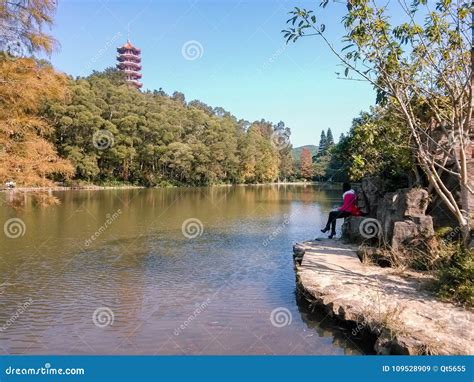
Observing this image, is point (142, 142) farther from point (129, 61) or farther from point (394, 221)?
point (394, 221)

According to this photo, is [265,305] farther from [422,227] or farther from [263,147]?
[263,147]

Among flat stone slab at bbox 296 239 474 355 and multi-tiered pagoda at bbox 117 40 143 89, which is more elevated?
multi-tiered pagoda at bbox 117 40 143 89

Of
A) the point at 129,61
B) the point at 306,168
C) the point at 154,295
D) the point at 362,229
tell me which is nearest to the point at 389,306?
the point at 154,295

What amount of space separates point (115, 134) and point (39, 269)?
131ft

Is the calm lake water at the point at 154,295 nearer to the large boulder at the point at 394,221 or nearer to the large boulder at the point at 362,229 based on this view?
Result: the large boulder at the point at 362,229

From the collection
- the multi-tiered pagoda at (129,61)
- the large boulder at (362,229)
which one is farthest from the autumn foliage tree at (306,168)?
the large boulder at (362,229)

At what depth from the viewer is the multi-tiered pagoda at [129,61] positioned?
84125mm

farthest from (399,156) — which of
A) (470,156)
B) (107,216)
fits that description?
(107,216)

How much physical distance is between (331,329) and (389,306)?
1.05m

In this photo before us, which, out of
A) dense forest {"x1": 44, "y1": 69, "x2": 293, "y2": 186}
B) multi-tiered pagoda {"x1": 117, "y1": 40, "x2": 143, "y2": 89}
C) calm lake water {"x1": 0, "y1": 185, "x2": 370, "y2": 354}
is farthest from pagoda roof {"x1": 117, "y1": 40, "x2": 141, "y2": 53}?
calm lake water {"x1": 0, "y1": 185, "x2": 370, "y2": 354}

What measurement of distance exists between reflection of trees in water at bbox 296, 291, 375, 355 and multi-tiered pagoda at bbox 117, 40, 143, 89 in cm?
8214

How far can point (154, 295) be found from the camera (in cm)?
830

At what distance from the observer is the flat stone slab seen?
16.0ft

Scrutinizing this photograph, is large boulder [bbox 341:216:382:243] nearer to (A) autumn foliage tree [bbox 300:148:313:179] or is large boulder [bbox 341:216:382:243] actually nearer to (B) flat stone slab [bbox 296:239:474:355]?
(B) flat stone slab [bbox 296:239:474:355]
